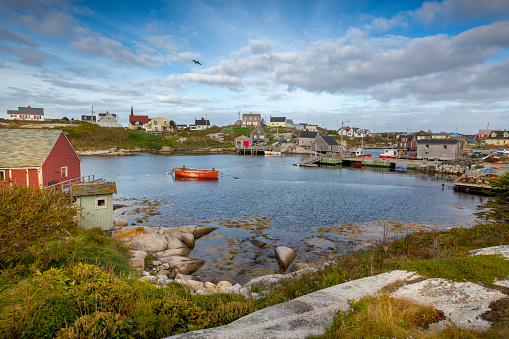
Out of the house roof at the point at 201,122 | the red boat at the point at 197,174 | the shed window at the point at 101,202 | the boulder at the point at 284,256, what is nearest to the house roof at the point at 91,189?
the shed window at the point at 101,202

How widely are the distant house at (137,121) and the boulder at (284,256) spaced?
14831 cm

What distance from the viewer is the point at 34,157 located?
72.0 feet

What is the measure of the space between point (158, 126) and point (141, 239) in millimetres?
135917

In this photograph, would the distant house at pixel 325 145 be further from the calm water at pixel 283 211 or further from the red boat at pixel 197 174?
the red boat at pixel 197 174

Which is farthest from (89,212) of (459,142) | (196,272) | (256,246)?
(459,142)

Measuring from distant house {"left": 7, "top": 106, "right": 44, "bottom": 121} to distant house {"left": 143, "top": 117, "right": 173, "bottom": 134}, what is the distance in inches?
1700

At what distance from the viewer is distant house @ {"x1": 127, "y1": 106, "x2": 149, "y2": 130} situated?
151 metres

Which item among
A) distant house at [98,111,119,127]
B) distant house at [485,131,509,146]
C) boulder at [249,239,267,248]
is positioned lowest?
boulder at [249,239,267,248]

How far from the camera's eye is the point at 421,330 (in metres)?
5.84

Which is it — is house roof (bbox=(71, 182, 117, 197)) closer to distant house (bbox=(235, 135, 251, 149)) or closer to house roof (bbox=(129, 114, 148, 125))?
distant house (bbox=(235, 135, 251, 149))

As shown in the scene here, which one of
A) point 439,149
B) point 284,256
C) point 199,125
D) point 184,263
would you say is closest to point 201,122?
point 199,125

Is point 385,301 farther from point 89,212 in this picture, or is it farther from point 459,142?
point 459,142

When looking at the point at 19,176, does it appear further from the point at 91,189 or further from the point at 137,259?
the point at 137,259

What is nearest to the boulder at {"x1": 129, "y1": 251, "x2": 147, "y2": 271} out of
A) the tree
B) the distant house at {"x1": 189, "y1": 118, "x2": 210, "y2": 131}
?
the tree
